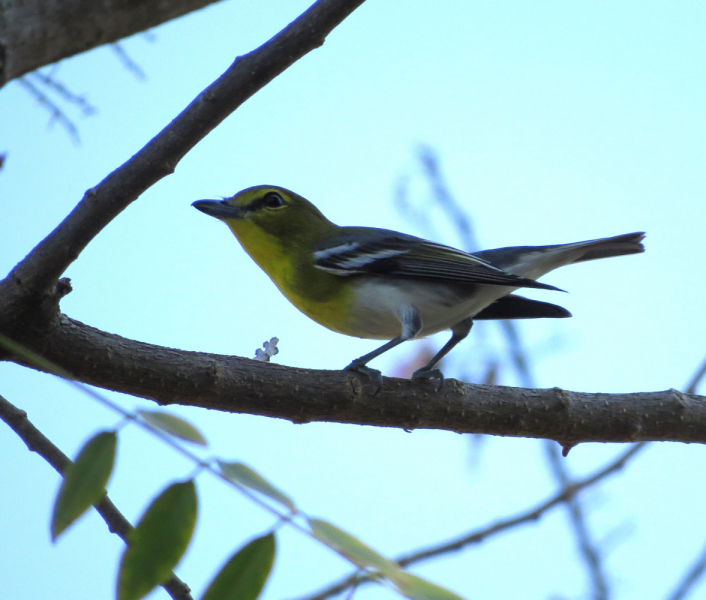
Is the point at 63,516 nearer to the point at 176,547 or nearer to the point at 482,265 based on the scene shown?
the point at 176,547

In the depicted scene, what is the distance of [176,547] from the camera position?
1.59 meters

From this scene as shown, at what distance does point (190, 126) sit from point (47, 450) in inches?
49.1

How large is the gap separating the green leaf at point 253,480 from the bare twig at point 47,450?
3.50ft

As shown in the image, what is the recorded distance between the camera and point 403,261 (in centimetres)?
506

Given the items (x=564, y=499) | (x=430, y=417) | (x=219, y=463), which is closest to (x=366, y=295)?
(x=430, y=417)

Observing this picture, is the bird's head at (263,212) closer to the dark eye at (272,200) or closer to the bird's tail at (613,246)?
the dark eye at (272,200)

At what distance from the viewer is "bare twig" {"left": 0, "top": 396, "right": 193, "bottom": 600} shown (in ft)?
8.56

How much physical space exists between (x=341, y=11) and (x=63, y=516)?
1.78 meters

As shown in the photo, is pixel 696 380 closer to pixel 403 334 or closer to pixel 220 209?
pixel 403 334

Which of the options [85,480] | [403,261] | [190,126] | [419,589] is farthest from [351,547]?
[403,261]

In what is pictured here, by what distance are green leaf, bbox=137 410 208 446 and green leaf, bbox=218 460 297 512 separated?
83 mm

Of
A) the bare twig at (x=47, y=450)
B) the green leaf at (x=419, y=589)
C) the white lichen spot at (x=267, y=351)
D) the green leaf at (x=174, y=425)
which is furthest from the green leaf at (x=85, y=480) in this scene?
the white lichen spot at (x=267, y=351)

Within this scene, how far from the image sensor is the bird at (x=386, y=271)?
191 inches

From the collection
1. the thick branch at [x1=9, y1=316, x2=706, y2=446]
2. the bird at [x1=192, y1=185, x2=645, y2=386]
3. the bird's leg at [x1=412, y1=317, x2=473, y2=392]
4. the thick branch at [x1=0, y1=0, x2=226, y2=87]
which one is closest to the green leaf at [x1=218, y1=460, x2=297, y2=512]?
the thick branch at [x1=0, y1=0, x2=226, y2=87]
